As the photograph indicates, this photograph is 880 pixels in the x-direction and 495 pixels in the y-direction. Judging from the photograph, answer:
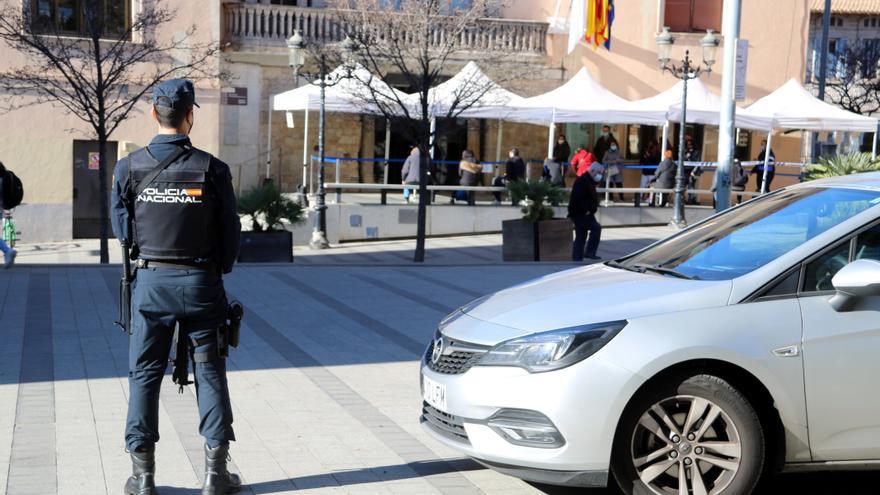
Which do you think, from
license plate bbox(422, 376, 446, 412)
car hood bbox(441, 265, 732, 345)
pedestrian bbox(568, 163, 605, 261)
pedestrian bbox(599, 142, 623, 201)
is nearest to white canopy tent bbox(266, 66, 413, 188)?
pedestrian bbox(568, 163, 605, 261)

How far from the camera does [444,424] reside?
551cm

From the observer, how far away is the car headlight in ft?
16.5

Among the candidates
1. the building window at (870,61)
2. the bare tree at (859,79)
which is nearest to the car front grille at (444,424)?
the bare tree at (859,79)

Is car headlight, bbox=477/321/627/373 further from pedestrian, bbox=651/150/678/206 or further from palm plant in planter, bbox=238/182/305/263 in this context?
pedestrian, bbox=651/150/678/206

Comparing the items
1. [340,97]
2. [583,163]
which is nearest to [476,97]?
[340,97]

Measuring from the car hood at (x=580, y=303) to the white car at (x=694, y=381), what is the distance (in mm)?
12

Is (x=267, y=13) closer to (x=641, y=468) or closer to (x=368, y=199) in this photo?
(x=368, y=199)

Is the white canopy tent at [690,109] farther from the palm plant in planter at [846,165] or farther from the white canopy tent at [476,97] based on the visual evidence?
the palm plant in planter at [846,165]

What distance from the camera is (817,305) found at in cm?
518

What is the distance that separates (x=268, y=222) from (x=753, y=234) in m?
12.8

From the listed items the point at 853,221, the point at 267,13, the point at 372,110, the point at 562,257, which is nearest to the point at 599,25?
the point at 267,13

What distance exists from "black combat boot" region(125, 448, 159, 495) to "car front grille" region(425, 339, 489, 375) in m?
1.39

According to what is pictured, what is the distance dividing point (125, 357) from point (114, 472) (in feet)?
10.5

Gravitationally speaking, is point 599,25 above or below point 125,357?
above
